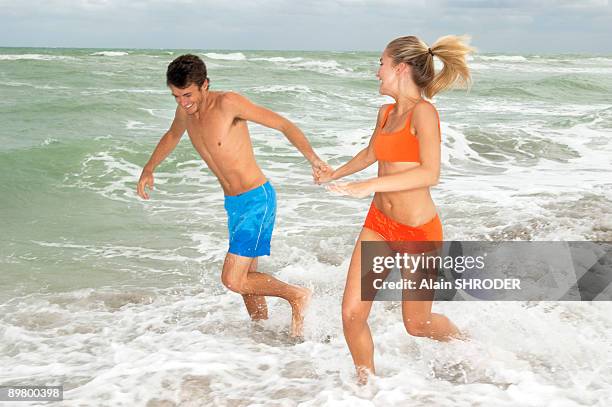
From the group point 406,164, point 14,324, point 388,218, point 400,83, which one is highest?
point 400,83

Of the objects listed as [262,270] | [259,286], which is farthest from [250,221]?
[262,270]

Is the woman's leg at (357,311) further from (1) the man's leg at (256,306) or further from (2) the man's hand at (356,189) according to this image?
(1) the man's leg at (256,306)

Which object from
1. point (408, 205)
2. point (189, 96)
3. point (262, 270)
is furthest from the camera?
point (262, 270)

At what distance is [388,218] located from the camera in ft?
12.2

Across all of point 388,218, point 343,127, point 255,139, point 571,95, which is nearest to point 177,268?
point 388,218

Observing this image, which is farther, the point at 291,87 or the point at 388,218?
the point at 291,87

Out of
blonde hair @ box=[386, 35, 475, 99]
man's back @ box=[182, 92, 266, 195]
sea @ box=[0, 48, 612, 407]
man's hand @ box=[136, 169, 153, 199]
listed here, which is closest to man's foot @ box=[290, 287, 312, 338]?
sea @ box=[0, 48, 612, 407]

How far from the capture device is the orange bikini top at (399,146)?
11.5ft

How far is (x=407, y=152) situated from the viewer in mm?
3543

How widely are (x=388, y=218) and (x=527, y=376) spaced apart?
1326mm

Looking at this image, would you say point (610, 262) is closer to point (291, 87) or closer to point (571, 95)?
point (291, 87)

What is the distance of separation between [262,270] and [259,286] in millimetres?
1989

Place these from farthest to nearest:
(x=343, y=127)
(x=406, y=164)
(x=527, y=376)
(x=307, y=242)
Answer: (x=343, y=127)
(x=307, y=242)
(x=527, y=376)
(x=406, y=164)

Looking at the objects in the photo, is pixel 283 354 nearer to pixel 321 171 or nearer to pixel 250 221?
pixel 250 221
